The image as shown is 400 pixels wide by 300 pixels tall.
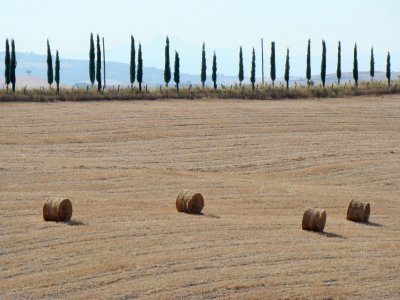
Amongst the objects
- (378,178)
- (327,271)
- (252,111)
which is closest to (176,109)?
(252,111)

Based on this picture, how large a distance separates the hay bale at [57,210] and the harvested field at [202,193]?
292 millimetres

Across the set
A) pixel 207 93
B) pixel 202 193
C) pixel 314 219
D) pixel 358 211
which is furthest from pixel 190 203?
pixel 207 93

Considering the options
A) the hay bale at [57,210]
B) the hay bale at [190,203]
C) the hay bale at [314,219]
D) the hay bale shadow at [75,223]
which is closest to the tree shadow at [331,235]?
the hay bale at [314,219]

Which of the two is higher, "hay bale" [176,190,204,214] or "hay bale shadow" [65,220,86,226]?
"hay bale" [176,190,204,214]

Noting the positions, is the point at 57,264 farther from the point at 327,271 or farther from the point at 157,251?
the point at 327,271

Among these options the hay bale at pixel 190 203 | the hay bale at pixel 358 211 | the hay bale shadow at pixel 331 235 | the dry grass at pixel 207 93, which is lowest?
the hay bale shadow at pixel 331 235

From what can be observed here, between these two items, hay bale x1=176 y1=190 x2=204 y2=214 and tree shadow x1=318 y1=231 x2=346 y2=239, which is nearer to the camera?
tree shadow x1=318 y1=231 x2=346 y2=239

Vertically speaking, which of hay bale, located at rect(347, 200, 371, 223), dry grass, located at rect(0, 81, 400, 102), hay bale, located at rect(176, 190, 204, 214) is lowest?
hay bale, located at rect(347, 200, 371, 223)

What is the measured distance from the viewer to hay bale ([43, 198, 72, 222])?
82.8ft

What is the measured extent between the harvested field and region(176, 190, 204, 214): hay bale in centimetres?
40

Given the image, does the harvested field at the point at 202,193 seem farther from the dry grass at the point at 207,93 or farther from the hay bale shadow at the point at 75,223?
the dry grass at the point at 207,93

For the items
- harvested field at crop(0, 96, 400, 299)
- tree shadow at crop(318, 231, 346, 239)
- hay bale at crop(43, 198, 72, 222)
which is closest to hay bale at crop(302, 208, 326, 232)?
tree shadow at crop(318, 231, 346, 239)

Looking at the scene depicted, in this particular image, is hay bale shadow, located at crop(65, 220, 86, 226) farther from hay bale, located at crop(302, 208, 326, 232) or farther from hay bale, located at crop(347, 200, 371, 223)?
hay bale, located at crop(347, 200, 371, 223)

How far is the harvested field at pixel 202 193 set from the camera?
810 inches
